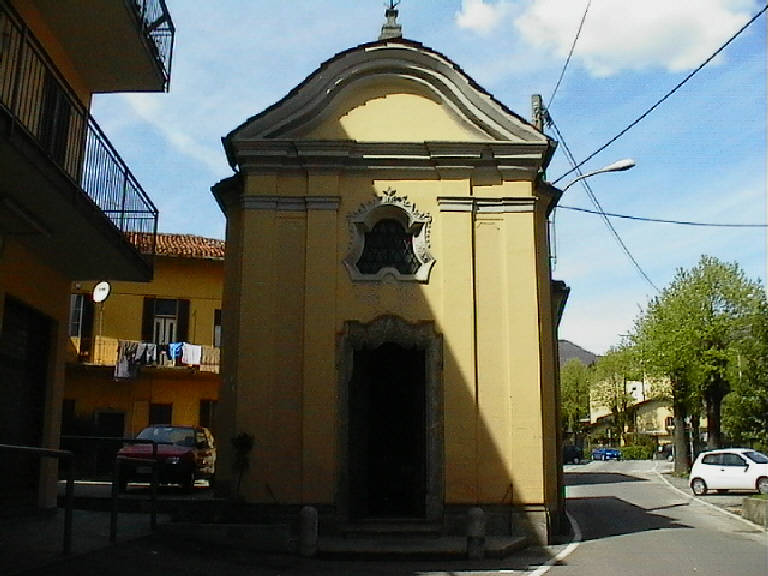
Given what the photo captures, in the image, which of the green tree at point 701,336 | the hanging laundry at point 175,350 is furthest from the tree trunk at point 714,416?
the hanging laundry at point 175,350

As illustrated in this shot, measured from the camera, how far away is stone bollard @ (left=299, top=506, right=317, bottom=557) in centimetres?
1213

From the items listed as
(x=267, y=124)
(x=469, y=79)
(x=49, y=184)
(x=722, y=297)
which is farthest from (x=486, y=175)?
(x=722, y=297)

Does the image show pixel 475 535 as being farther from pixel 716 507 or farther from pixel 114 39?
pixel 716 507

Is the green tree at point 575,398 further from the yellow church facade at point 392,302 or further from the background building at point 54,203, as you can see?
the background building at point 54,203

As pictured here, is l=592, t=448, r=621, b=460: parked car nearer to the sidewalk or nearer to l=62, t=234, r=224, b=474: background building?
l=62, t=234, r=224, b=474: background building

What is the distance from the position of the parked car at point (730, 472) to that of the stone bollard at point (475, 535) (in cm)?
1846

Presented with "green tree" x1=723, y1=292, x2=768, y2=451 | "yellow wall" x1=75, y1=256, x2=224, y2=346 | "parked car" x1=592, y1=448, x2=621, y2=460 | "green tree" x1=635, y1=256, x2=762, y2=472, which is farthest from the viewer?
"parked car" x1=592, y1=448, x2=621, y2=460

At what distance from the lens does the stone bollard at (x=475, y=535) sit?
1216 centimetres

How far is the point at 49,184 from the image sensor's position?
9.39 m

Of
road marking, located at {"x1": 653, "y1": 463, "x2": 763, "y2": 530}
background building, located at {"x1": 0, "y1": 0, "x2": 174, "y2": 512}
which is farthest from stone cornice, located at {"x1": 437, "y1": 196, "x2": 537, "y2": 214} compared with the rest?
road marking, located at {"x1": 653, "y1": 463, "x2": 763, "y2": 530}

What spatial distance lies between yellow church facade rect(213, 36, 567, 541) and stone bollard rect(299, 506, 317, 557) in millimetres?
1920

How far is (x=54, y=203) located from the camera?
33.3ft

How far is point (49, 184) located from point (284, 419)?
643 centimetres

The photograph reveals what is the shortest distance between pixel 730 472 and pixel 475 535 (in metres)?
18.8
